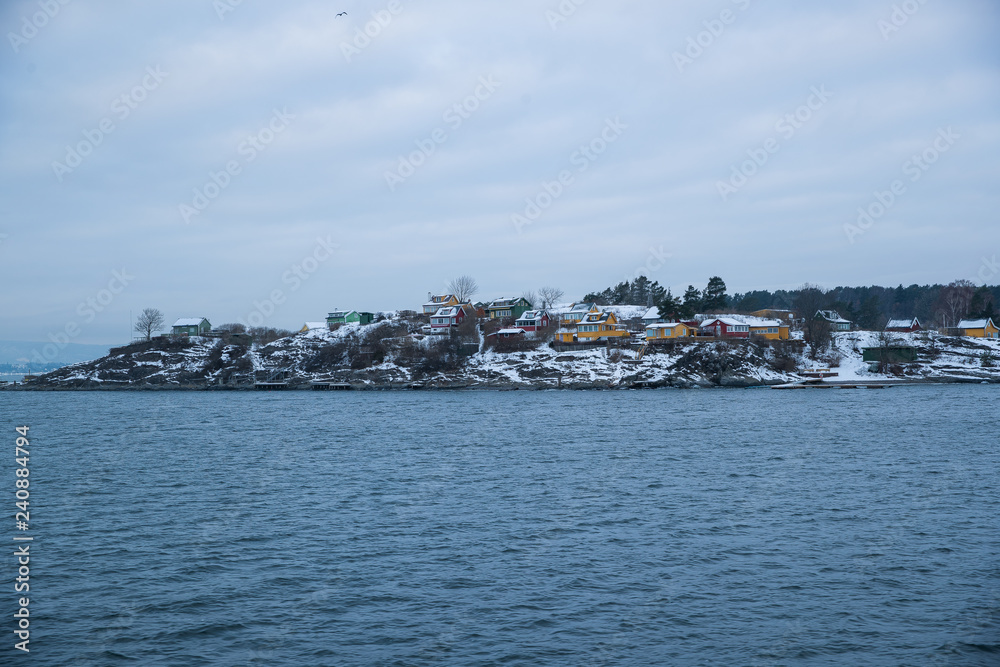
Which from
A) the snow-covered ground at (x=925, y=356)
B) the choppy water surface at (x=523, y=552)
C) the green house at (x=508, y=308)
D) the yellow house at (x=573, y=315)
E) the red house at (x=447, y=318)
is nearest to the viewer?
the choppy water surface at (x=523, y=552)

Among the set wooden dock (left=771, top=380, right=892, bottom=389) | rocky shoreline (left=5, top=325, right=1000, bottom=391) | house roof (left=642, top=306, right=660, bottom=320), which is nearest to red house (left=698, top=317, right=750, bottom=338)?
rocky shoreline (left=5, top=325, right=1000, bottom=391)

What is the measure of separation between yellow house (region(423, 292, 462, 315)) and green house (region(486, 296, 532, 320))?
9433 mm

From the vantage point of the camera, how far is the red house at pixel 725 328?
138 metres

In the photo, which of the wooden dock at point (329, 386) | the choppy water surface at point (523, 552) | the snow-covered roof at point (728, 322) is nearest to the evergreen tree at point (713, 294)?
the snow-covered roof at point (728, 322)

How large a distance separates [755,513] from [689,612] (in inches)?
481

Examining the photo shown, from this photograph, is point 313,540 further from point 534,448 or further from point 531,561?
point 534,448

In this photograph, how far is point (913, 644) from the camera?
55.8 ft

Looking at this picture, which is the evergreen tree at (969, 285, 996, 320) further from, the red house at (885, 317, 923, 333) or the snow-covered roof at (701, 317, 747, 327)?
the snow-covered roof at (701, 317, 747, 327)

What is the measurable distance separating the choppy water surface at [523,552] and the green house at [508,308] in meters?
123

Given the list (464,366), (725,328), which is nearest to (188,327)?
(464,366)

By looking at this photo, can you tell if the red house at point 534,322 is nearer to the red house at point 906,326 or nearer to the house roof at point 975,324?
the red house at point 906,326

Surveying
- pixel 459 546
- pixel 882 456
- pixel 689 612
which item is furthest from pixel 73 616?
pixel 882 456

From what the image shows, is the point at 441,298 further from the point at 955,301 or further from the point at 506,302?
the point at 955,301

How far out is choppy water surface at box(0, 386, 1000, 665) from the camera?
17.5 m
